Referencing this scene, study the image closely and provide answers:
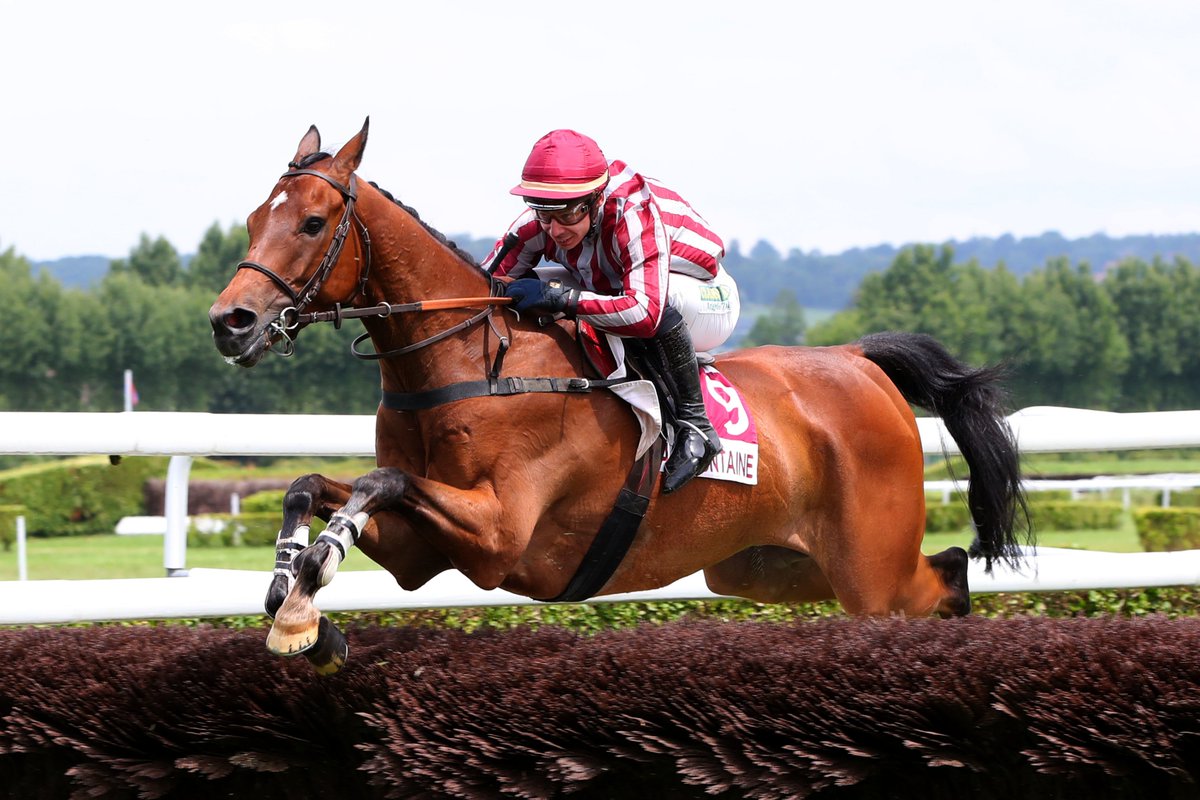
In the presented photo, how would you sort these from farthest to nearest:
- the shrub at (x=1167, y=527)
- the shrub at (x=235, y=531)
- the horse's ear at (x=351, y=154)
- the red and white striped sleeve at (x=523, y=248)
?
the shrub at (x=235, y=531) → the shrub at (x=1167, y=527) → the red and white striped sleeve at (x=523, y=248) → the horse's ear at (x=351, y=154)

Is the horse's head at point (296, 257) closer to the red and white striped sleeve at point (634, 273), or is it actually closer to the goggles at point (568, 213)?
the goggles at point (568, 213)

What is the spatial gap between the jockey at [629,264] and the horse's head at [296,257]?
497mm

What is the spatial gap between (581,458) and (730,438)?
1.71 feet

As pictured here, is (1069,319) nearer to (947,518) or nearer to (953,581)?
(947,518)

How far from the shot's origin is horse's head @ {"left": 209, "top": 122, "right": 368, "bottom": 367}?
3682 millimetres

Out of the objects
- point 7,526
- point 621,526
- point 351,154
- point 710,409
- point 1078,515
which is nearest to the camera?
point 351,154

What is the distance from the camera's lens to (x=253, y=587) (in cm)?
504

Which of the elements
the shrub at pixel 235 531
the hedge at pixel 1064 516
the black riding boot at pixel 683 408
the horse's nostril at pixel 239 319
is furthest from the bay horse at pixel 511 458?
the hedge at pixel 1064 516

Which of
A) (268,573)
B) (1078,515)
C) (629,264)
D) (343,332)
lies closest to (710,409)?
(629,264)

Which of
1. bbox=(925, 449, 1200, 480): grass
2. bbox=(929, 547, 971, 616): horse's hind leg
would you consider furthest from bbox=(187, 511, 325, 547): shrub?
bbox=(925, 449, 1200, 480): grass

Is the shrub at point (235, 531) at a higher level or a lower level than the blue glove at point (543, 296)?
lower

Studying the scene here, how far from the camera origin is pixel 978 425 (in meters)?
5.51

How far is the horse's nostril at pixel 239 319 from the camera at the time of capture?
12.0ft

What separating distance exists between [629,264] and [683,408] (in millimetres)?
483
